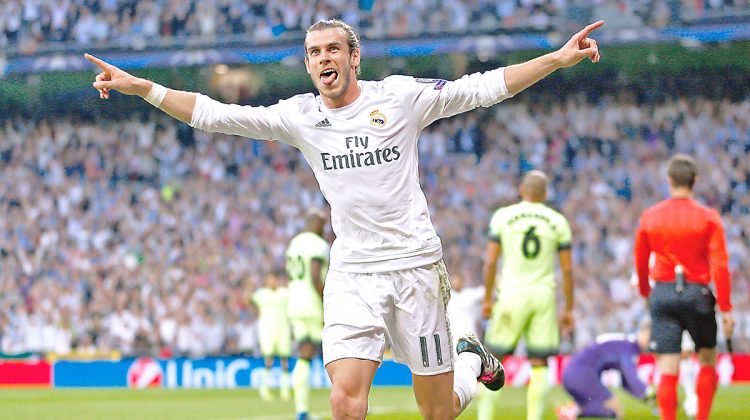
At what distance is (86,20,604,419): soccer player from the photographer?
6.55m

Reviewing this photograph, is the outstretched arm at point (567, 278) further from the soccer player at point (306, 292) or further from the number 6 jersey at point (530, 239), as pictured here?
the soccer player at point (306, 292)

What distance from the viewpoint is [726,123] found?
91.5 feet

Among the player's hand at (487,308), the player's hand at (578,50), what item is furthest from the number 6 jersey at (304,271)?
the player's hand at (578,50)

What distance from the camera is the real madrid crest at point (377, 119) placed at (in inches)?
262

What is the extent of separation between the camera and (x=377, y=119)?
6.67m

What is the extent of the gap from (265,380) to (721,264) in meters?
10.9

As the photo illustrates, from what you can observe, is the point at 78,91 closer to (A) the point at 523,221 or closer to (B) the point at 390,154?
(A) the point at 523,221

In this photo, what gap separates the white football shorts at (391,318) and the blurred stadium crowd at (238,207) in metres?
17.6

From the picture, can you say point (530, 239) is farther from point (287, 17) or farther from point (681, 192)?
point (287, 17)

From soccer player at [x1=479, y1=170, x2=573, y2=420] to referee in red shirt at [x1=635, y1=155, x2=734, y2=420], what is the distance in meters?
1.40

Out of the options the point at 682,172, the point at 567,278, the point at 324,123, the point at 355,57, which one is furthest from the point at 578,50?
the point at 567,278

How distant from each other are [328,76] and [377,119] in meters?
0.35

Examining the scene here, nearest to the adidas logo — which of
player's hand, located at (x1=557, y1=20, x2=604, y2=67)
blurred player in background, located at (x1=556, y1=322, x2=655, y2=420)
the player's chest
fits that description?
the player's chest

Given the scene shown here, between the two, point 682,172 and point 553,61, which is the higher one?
point 553,61
